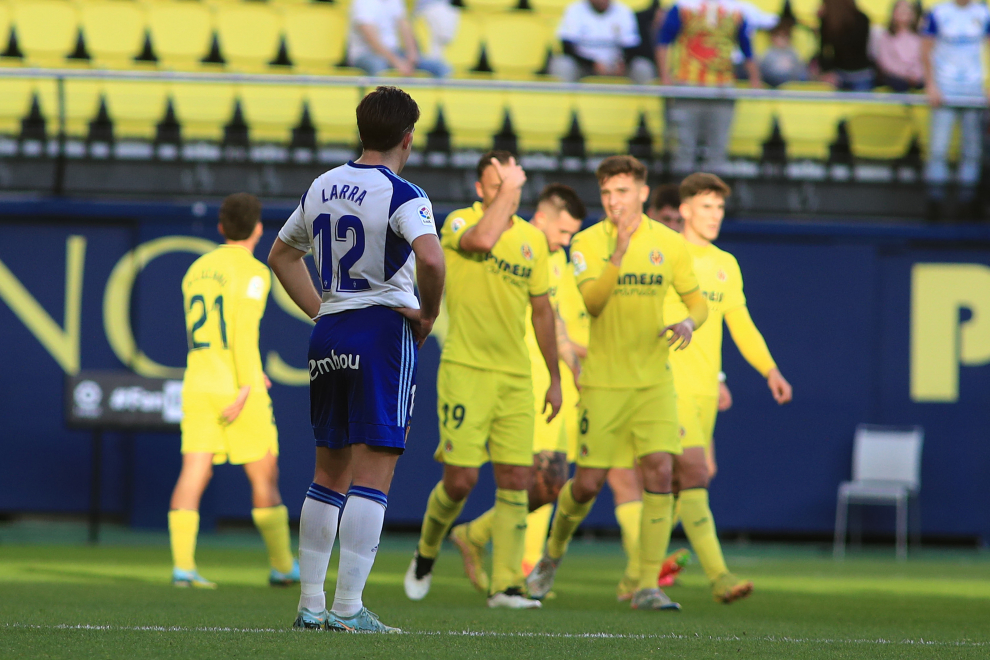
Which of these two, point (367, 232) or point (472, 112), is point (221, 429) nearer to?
point (367, 232)

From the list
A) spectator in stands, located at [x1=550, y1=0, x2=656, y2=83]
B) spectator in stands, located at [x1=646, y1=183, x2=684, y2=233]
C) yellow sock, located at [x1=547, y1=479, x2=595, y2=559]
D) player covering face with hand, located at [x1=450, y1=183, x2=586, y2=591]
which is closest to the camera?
yellow sock, located at [x1=547, y1=479, x2=595, y2=559]

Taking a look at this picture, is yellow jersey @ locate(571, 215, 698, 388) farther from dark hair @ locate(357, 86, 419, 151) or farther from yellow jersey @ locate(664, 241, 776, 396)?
dark hair @ locate(357, 86, 419, 151)

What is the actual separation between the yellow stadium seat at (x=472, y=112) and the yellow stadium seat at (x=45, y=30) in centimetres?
427

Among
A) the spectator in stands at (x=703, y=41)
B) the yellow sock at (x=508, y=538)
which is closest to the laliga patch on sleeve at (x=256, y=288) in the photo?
the yellow sock at (x=508, y=538)

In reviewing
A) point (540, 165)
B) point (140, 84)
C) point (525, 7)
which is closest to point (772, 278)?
point (540, 165)

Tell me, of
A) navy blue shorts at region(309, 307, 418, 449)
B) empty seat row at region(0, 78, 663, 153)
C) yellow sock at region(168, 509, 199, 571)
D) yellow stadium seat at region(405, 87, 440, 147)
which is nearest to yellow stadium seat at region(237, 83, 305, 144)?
empty seat row at region(0, 78, 663, 153)

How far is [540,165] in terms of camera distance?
11.5 m

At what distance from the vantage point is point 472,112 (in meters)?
11.4

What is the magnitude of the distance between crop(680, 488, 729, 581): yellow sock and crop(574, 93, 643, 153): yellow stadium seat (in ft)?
18.0

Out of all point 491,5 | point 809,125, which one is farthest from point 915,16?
point 491,5

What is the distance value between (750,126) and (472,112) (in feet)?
8.44

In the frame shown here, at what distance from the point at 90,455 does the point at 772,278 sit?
255 inches

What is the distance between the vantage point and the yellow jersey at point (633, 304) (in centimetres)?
642

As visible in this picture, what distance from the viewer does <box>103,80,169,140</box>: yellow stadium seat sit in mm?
11258
